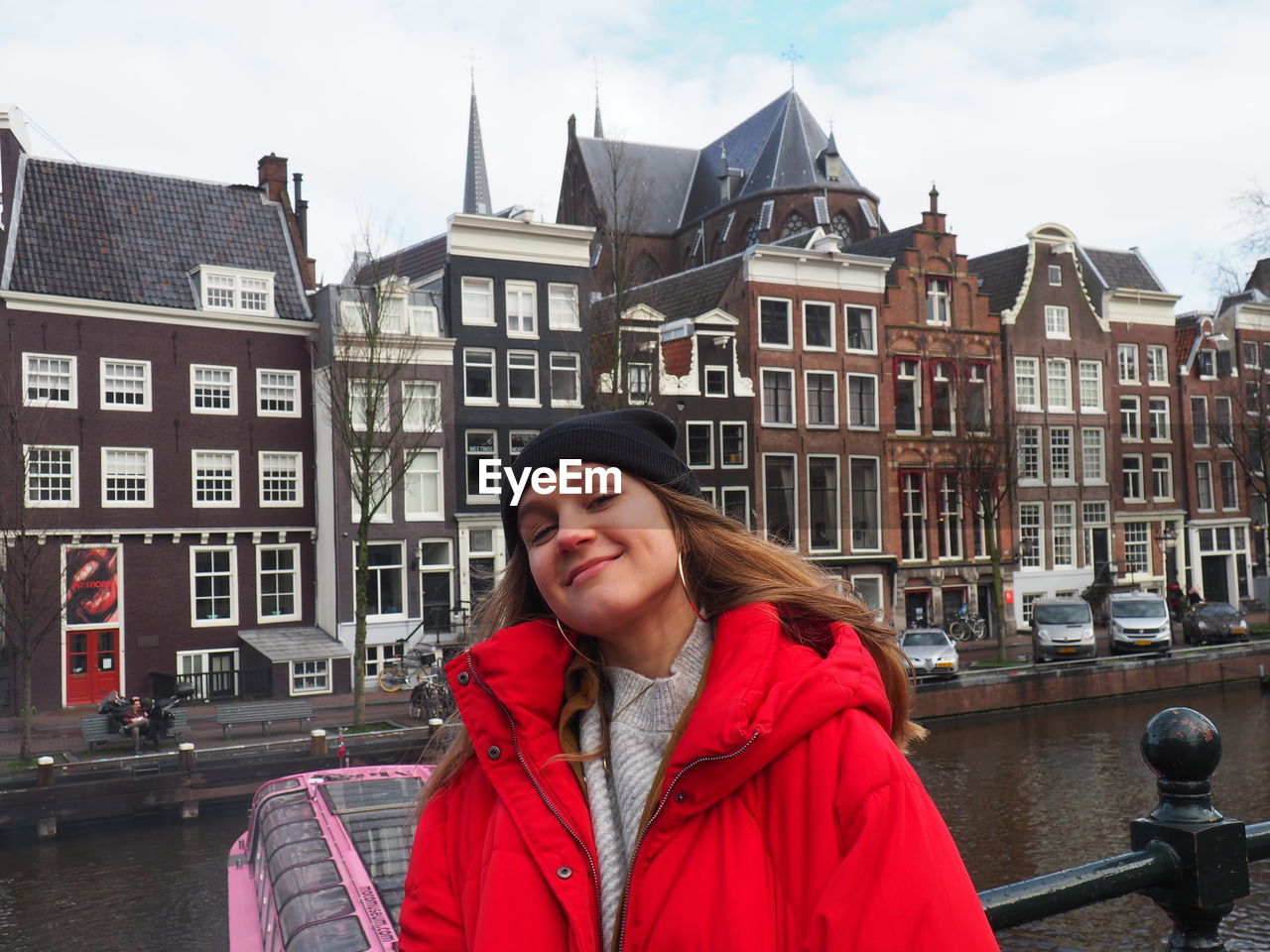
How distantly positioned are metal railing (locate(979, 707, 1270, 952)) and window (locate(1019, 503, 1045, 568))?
34201 millimetres

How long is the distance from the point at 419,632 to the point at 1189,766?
2523 centimetres

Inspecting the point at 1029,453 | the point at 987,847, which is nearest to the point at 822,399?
the point at 1029,453

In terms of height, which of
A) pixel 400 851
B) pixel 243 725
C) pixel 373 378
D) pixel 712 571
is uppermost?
pixel 373 378

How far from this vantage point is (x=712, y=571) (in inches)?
74.8

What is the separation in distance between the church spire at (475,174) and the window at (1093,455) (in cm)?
2746

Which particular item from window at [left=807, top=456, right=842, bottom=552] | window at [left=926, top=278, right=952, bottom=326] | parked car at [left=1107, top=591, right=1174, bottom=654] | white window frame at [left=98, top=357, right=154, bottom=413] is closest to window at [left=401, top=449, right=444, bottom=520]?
white window frame at [left=98, top=357, right=154, bottom=413]

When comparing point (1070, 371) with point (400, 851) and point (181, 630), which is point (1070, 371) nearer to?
point (181, 630)

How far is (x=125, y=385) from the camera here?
2442 cm

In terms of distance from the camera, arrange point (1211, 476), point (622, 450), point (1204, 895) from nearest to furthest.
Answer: point (622, 450), point (1204, 895), point (1211, 476)

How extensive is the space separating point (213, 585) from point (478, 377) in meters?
7.53

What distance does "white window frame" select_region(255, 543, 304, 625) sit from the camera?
25.9m

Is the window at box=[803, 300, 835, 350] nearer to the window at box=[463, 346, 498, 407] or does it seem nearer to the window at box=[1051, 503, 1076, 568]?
the window at box=[463, 346, 498, 407]

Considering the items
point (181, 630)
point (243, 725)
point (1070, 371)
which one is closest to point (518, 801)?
point (243, 725)

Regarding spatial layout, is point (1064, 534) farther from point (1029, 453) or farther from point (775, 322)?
point (775, 322)
